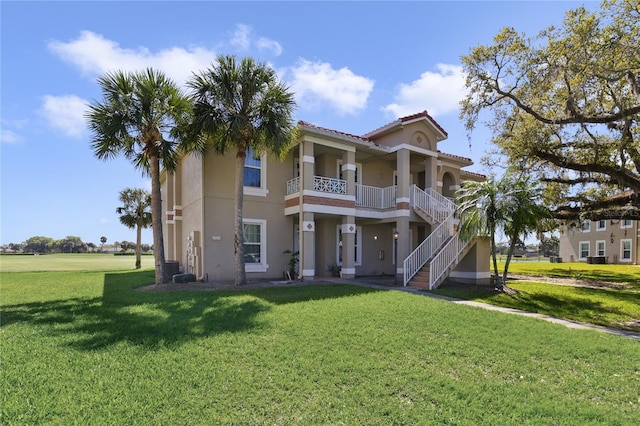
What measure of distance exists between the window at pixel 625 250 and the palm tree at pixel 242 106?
3993 cm

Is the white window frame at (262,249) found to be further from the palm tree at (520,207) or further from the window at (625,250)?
the window at (625,250)

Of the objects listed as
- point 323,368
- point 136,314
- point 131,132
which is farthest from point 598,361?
point 131,132

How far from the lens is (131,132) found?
13.0m

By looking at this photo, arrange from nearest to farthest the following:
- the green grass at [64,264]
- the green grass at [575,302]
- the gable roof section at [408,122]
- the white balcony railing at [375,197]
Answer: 1. the green grass at [575,302]
2. the gable roof section at [408,122]
3. the white balcony railing at [375,197]
4. the green grass at [64,264]

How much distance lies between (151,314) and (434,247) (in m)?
11.3

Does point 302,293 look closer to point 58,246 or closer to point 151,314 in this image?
point 151,314

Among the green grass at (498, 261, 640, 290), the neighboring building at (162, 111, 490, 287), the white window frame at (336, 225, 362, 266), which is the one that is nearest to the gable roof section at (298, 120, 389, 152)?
the neighboring building at (162, 111, 490, 287)

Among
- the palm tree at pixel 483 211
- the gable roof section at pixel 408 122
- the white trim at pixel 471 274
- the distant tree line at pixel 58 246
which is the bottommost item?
the distant tree line at pixel 58 246

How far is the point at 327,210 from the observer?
48.5 ft

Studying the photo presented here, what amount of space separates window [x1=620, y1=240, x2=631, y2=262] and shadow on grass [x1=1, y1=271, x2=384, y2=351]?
1494 inches

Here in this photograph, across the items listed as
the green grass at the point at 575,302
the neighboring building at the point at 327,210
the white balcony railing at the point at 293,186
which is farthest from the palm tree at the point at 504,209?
the white balcony railing at the point at 293,186

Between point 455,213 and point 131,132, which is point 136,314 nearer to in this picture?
point 131,132

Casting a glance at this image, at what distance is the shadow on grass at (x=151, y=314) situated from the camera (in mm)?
6398

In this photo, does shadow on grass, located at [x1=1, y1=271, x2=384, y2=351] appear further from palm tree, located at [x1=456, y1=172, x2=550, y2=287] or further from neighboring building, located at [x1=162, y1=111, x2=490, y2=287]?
palm tree, located at [x1=456, y1=172, x2=550, y2=287]
